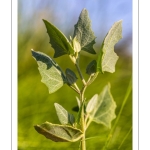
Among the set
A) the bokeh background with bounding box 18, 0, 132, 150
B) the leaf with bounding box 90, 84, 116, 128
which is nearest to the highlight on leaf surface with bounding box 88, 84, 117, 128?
the leaf with bounding box 90, 84, 116, 128

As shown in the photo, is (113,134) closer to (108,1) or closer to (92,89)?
(92,89)

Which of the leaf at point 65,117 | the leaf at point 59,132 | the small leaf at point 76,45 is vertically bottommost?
the leaf at point 59,132

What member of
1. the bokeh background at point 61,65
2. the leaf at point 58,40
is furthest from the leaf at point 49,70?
the bokeh background at point 61,65

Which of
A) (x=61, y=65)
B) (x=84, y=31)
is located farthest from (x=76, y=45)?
(x=61, y=65)

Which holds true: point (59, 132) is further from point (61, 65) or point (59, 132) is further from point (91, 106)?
point (61, 65)

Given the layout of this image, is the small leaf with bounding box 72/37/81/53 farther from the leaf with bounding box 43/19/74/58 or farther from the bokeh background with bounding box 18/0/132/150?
the bokeh background with bounding box 18/0/132/150

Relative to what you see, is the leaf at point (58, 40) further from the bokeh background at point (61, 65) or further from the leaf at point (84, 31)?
the bokeh background at point (61, 65)
